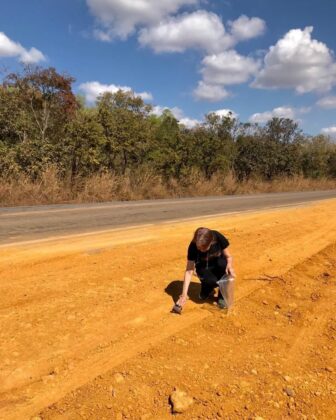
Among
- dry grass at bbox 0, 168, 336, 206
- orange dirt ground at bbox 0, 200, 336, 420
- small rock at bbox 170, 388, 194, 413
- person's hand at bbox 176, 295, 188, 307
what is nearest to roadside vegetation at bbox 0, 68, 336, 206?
dry grass at bbox 0, 168, 336, 206

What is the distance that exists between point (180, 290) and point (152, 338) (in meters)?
1.39

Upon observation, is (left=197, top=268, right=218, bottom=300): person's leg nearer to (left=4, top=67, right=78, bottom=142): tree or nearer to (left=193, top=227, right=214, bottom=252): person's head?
(left=193, top=227, right=214, bottom=252): person's head

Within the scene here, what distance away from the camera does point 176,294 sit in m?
4.88

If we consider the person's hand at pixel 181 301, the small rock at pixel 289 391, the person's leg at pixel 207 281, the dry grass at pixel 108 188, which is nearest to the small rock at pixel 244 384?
the small rock at pixel 289 391

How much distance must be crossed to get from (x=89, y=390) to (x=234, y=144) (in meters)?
30.2

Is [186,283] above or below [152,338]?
above

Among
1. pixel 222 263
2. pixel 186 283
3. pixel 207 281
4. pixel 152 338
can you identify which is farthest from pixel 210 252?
pixel 152 338

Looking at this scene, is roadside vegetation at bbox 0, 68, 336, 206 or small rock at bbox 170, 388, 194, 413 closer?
small rock at bbox 170, 388, 194, 413

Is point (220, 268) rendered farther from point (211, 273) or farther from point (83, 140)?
point (83, 140)

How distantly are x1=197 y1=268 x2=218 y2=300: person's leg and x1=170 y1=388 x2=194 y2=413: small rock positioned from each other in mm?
→ 1915

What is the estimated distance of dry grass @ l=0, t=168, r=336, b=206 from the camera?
1423cm

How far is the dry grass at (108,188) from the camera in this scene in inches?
560

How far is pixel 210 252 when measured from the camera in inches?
183

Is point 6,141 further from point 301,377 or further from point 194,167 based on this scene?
point 301,377
